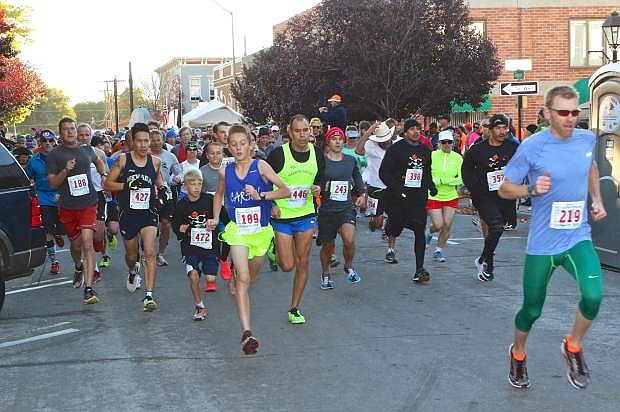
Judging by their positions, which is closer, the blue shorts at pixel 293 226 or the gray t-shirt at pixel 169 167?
the blue shorts at pixel 293 226

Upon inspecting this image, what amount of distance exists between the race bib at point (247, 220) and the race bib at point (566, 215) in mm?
2666

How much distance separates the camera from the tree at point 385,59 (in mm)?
30422

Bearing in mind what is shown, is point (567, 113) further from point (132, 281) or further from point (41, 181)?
point (41, 181)

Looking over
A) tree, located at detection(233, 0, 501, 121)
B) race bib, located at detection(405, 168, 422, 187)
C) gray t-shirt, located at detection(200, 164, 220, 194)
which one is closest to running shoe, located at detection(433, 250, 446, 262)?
race bib, located at detection(405, 168, 422, 187)

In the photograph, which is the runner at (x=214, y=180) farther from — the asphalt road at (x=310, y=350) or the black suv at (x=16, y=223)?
A: the black suv at (x=16, y=223)

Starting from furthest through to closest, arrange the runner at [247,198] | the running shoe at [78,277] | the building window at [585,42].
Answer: the building window at [585,42] → the running shoe at [78,277] → the runner at [247,198]

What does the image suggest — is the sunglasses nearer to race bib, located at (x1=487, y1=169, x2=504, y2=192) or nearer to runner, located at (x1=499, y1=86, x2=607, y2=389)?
runner, located at (x1=499, y1=86, x2=607, y2=389)

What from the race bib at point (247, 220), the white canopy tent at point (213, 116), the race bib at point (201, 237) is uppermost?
the white canopy tent at point (213, 116)

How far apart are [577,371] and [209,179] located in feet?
21.4

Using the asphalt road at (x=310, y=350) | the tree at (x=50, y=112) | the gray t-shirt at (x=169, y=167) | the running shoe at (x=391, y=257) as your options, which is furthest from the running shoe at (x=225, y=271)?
the tree at (x=50, y=112)

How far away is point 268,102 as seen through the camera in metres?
35.2

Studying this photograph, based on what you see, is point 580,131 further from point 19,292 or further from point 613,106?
point 19,292

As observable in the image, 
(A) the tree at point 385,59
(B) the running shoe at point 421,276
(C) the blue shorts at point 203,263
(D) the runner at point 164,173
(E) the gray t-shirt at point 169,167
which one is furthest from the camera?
(A) the tree at point 385,59

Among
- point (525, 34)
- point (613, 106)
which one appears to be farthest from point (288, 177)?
point (525, 34)
